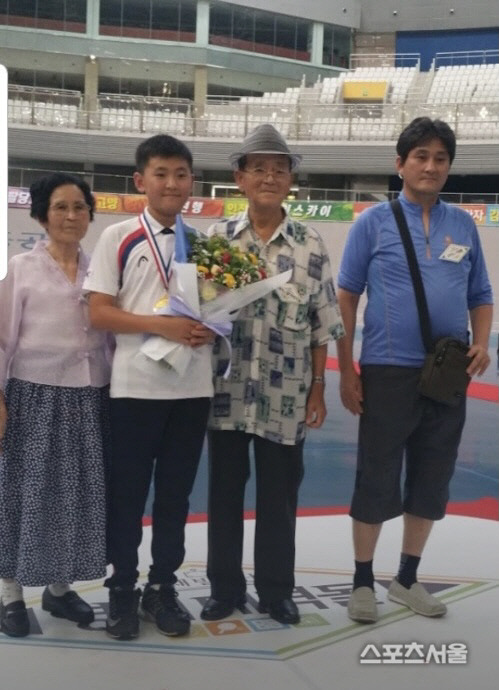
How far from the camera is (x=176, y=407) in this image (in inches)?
82.2

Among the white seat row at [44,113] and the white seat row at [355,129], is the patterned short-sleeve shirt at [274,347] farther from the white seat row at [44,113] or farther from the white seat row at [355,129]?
the white seat row at [44,113]

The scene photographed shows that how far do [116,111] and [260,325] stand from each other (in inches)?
691

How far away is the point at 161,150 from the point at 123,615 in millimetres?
1196

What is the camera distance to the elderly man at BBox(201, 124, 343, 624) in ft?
7.08

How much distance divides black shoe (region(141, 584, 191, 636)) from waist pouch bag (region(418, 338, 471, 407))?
87 cm

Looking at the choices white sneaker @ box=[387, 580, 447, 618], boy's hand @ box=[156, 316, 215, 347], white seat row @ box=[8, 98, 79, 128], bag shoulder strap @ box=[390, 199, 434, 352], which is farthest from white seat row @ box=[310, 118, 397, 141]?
boy's hand @ box=[156, 316, 215, 347]

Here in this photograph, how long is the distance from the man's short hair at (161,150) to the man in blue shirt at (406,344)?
53 centimetres

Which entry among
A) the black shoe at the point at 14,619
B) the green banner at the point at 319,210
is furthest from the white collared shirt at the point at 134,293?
the green banner at the point at 319,210

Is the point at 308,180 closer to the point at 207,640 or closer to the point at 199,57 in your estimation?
the point at 199,57

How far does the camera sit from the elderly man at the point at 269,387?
2158mm

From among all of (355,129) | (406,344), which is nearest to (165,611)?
(406,344)

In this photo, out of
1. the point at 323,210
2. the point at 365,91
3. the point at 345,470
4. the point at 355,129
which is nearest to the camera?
Result: the point at 345,470

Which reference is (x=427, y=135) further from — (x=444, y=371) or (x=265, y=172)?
(x=444, y=371)

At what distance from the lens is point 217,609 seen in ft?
7.23
